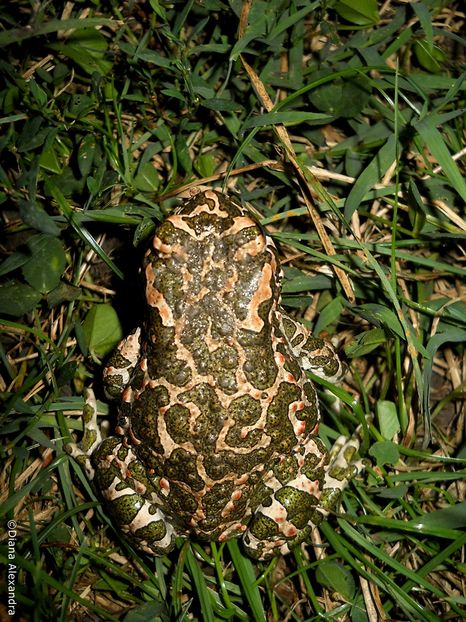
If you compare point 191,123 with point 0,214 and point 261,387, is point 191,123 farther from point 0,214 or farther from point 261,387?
point 261,387

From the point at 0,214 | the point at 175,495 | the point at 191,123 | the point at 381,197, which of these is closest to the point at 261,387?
the point at 175,495

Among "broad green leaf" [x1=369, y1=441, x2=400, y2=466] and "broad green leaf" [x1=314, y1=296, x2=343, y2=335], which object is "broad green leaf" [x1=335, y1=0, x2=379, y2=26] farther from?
"broad green leaf" [x1=369, y1=441, x2=400, y2=466]

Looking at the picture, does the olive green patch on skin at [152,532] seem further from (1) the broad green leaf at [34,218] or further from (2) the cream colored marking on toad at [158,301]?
(1) the broad green leaf at [34,218]

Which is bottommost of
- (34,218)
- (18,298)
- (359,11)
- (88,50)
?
(18,298)

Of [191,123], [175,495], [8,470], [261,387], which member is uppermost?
[191,123]

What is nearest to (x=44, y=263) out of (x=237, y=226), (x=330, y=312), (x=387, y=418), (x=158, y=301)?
(x=158, y=301)

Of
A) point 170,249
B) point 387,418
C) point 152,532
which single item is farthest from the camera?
point 387,418

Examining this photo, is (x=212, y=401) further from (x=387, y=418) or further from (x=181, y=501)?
(x=387, y=418)
